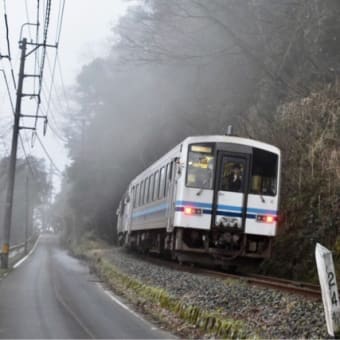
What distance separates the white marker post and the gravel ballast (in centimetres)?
15

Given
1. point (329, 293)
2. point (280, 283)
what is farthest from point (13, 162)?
point (329, 293)

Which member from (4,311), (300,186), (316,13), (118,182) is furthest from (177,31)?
(118,182)

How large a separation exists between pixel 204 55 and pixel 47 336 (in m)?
16.4

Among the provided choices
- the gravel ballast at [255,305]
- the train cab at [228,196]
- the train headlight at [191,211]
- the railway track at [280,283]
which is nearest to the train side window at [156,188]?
the railway track at [280,283]

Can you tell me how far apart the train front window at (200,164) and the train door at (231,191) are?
19 centimetres

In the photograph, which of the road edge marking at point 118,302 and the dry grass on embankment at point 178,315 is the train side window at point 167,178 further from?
the dry grass on embankment at point 178,315

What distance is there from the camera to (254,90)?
24375mm

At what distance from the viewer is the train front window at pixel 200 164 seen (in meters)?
14.5

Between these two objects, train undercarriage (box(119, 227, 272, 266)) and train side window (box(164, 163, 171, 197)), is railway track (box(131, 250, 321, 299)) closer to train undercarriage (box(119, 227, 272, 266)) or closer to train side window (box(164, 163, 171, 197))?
train undercarriage (box(119, 227, 272, 266))

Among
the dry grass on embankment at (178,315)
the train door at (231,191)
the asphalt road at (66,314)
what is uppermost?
the train door at (231,191)

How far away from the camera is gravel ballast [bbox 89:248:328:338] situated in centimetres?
661

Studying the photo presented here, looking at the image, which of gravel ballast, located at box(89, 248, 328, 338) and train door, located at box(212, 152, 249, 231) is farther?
train door, located at box(212, 152, 249, 231)

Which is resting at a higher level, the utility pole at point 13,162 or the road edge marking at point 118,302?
the utility pole at point 13,162

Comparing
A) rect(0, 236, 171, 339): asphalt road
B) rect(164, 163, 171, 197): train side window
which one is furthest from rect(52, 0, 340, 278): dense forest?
rect(0, 236, 171, 339): asphalt road
